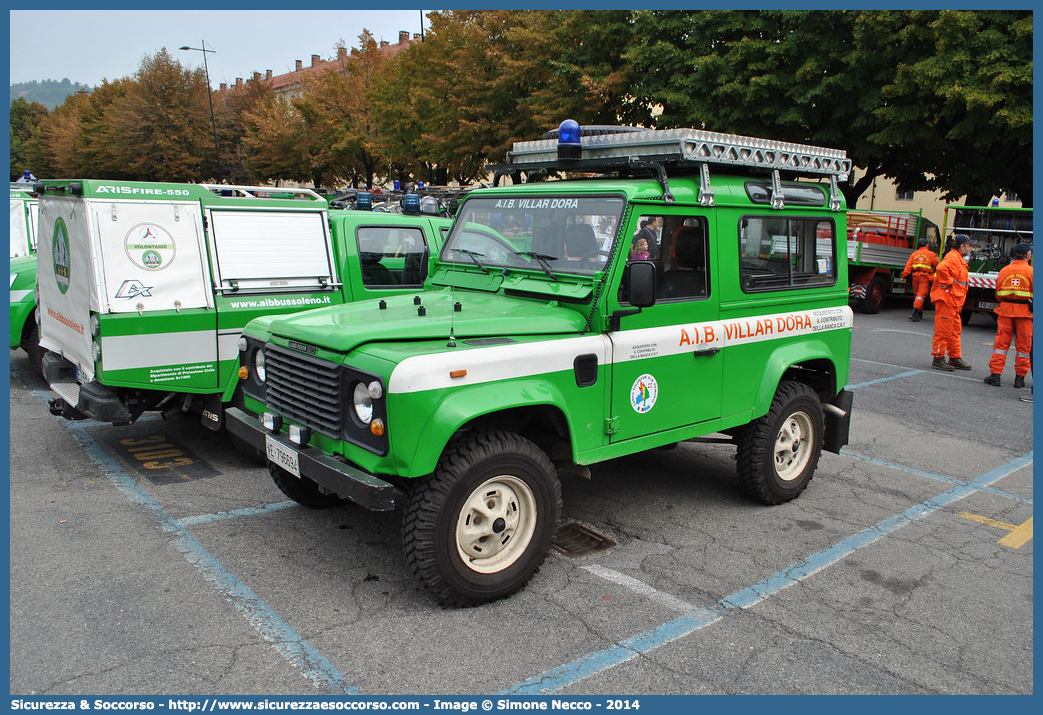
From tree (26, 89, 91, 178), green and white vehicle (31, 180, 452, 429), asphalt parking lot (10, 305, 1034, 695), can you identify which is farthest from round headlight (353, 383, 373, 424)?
tree (26, 89, 91, 178)

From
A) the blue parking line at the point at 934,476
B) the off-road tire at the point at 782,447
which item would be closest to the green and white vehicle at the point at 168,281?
the off-road tire at the point at 782,447

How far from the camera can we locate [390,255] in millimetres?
7613

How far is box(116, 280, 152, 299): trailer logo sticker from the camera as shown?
6004 millimetres

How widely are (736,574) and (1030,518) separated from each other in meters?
2.65

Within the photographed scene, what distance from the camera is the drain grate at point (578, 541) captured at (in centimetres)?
491

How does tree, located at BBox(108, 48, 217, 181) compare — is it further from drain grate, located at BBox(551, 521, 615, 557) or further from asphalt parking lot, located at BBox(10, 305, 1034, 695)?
drain grate, located at BBox(551, 521, 615, 557)

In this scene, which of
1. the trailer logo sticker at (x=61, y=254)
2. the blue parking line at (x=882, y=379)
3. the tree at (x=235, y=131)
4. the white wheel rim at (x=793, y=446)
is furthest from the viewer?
the tree at (x=235, y=131)

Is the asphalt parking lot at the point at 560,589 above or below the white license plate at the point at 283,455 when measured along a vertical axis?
below

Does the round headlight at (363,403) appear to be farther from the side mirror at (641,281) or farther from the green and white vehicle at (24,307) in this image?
the green and white vehicle at (24,307)

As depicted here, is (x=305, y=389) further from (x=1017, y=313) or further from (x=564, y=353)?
(x=1017, y=313)

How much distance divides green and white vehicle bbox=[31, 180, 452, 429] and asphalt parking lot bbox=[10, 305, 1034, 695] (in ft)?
2.29

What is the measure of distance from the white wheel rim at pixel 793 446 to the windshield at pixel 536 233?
208cm

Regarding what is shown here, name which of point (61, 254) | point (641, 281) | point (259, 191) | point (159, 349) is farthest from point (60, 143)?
point (641, 281)

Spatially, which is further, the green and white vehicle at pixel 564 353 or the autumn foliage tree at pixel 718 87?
the autumn foliage tree at pixel 718 87
